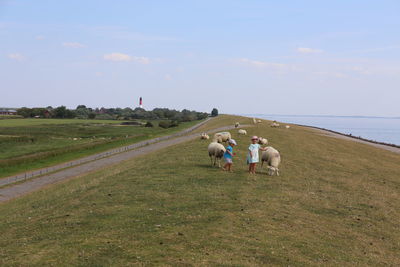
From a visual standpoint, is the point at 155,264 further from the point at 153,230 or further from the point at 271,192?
the point at 271,192

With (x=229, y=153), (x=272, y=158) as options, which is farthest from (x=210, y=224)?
(x=272, y=158)

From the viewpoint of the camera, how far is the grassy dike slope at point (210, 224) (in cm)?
1123

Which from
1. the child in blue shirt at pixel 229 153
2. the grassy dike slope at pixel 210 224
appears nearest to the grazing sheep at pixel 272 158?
the grassy dike slope at pixel 210 224

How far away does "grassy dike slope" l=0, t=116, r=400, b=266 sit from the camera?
36.8ft

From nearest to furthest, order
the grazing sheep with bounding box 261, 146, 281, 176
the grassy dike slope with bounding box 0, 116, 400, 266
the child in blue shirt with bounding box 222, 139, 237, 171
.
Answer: the grassy dike slope with bounding box 0, 116, 400, 266, the child in blue shirt with bounding box 222, 139, 237, 171, the grazing sheep with bounding box 261, 146, 281, 176

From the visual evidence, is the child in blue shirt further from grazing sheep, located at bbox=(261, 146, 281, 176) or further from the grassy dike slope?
grazing sheep, located at bbox=(261, 146, 281, 176)

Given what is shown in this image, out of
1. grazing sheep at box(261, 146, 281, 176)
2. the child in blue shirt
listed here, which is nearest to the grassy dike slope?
the child in blue shirt

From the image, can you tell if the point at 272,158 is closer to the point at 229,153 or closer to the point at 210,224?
the point at 229,153

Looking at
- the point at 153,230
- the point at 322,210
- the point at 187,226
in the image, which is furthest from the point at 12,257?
the point at 322,210

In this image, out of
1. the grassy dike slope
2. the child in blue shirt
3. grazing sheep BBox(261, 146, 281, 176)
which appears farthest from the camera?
grazing sheep BBox(261, 146, 281, 176)

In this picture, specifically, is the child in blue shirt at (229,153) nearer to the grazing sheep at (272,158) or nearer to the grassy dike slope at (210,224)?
the grassy dike slope at (210,224)

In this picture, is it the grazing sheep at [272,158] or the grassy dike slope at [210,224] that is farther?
the grazing sheep at [272,158]

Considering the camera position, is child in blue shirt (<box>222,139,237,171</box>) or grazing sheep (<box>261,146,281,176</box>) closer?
child in blue shirt (<box>222,139,237,171</box>)

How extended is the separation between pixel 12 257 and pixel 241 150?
27249mm
